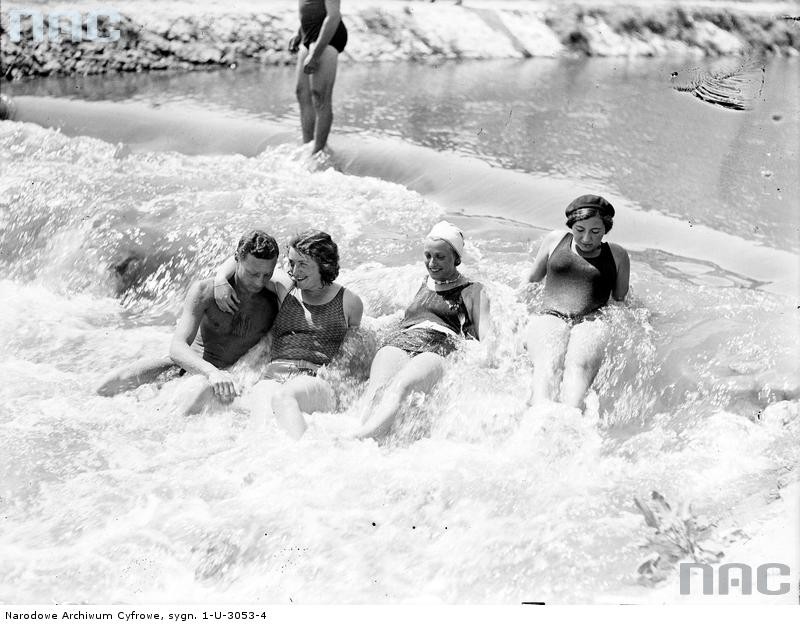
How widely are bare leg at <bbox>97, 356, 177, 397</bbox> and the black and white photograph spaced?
0.01m

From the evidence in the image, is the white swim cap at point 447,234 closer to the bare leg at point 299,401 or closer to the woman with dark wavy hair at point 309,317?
the woman with dark wavy hair at point 309,317

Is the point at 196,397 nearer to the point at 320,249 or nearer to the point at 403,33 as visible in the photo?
the point at 320,249

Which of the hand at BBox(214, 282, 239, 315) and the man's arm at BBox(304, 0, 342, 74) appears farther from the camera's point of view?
the man's arm at BBox(304, 0, 342, 74)

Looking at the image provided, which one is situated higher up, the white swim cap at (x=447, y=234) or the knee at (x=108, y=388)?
the white swim cap at (x=447, y=234)

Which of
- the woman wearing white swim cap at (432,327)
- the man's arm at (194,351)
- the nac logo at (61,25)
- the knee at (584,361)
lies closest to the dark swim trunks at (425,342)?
the woman wearing white swim cap at (432,327)

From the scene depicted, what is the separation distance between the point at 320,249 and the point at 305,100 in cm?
357

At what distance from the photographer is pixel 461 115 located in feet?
30.8

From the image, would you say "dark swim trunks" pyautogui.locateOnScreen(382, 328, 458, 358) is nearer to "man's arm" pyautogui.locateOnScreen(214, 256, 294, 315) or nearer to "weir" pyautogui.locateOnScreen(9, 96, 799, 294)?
"man's arm" pyautogui.locateOnScreen(214, 256, 294, 315)

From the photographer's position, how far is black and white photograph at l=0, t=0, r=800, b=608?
370 centimetres

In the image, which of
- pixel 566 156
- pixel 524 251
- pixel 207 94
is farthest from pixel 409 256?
pixel 207 94

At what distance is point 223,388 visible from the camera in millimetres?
4730

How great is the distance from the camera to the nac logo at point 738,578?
324 centimetres

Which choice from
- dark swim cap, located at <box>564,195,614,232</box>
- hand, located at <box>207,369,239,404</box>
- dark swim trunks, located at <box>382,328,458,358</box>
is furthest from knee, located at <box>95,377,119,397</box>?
dark swim cap, located at <box>564,195,614,232</box>

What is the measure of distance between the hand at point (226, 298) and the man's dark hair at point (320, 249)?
38cm
